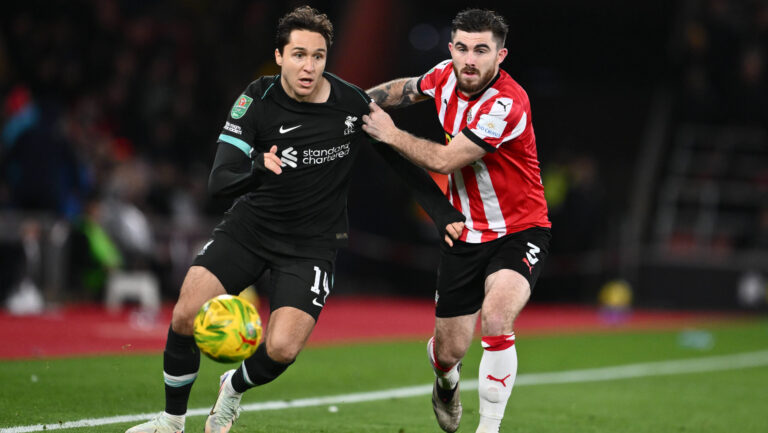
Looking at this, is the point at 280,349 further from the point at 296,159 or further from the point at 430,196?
the point at 430,196

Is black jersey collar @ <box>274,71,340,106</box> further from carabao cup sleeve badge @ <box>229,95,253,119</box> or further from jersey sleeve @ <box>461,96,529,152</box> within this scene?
jersey sleeve @ <box>461,96,529,152</box>

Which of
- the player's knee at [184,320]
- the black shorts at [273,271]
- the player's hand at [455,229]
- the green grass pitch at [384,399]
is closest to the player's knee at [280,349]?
the black shorts at [273,271]

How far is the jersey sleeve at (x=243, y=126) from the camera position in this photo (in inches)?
240

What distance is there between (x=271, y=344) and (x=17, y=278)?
9349 millimetres

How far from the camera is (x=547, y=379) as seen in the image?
Result: 10562 mm

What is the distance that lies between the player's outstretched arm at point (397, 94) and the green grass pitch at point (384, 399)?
2185 mm

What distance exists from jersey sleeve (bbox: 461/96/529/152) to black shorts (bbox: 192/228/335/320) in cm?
121

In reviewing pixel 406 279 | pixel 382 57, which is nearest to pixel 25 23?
pixel 382 57

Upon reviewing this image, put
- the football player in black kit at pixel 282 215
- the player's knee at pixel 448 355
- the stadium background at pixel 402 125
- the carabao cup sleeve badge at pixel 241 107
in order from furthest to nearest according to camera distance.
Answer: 1. the stadium background at pixel 402 125
2. the player's knee at pixel 448 355
3. the carabao cup sleeve badge at pixel 241 107
4. the football player in black kit at pixel 282 215

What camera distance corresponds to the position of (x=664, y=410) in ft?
28.6

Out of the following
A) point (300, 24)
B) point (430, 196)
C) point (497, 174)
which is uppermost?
point (300, 24)

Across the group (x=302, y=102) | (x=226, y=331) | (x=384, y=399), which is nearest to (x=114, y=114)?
(x=384, y=399)

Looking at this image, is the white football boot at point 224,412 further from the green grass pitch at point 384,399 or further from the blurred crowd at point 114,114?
the blurred crowd at point 114,114

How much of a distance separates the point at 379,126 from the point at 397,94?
0.60m
